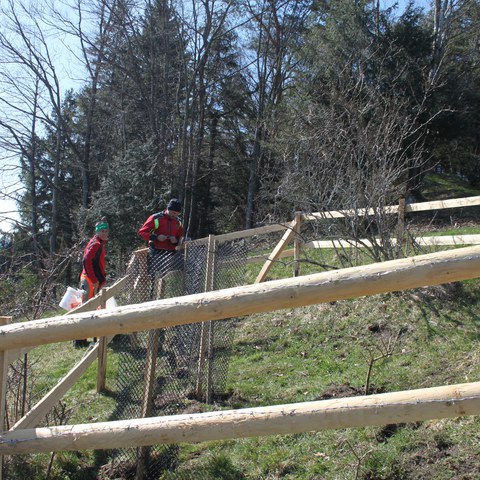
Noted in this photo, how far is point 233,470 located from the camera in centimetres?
421

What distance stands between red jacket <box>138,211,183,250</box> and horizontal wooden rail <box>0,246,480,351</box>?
5724 millimetres

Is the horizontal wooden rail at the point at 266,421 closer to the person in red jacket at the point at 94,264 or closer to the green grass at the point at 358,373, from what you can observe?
the green grass at the point at 358,373

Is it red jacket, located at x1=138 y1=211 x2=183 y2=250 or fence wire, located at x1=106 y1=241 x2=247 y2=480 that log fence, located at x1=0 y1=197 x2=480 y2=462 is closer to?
fence wire, located at x1=106 y1=241 x2=247 y2=480

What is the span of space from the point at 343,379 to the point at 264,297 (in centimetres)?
376

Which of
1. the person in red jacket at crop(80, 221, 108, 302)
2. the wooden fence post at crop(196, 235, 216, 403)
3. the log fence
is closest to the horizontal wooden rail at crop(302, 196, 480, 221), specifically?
the wooden fence post at crop(196, 235, 216, 403)

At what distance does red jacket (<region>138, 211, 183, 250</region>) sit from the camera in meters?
8.53

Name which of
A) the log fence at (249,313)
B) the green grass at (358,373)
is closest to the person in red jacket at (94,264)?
the green grass at (358,373)

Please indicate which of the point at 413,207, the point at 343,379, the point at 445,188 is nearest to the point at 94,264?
the point at 343,379

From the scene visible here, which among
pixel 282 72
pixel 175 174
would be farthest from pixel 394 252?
pixel 282 72

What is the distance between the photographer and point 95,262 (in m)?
8.62

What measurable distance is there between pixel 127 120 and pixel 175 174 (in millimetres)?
5588

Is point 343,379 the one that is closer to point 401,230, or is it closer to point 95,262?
point 401,230

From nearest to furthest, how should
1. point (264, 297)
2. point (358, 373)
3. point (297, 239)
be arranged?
point (264, 297) → point (358, 373) → point (297, 239)

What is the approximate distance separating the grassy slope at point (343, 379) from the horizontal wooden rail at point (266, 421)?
4.85ft
